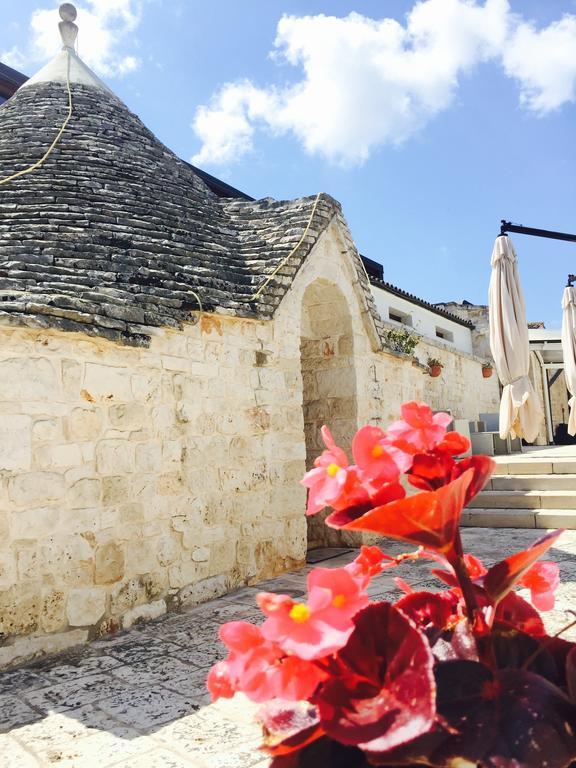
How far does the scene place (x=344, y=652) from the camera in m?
0.86

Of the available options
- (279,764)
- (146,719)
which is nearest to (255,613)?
(146,719)

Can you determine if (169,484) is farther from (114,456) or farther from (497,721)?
(497,721)

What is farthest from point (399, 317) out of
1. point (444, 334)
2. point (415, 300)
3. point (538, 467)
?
point (538, 467)

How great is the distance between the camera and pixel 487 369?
59.7 feet

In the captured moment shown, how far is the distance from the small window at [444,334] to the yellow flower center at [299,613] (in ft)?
56.8

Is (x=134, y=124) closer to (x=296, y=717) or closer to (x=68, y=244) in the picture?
(x=68, y=244)

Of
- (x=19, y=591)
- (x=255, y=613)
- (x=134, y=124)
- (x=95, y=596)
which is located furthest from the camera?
(x=134, y=124)

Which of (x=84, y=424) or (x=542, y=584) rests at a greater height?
(x=84, y=424)

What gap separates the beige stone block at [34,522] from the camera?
4121 mm

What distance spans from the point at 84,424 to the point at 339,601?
4.08 meters

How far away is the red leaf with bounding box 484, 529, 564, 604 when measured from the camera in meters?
0.95

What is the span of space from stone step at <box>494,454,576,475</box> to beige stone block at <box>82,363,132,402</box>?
6.37m

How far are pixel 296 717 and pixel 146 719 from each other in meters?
2.77

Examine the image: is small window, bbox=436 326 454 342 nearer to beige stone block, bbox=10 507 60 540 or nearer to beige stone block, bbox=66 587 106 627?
beige stone block, bbox=66 587 106 627
